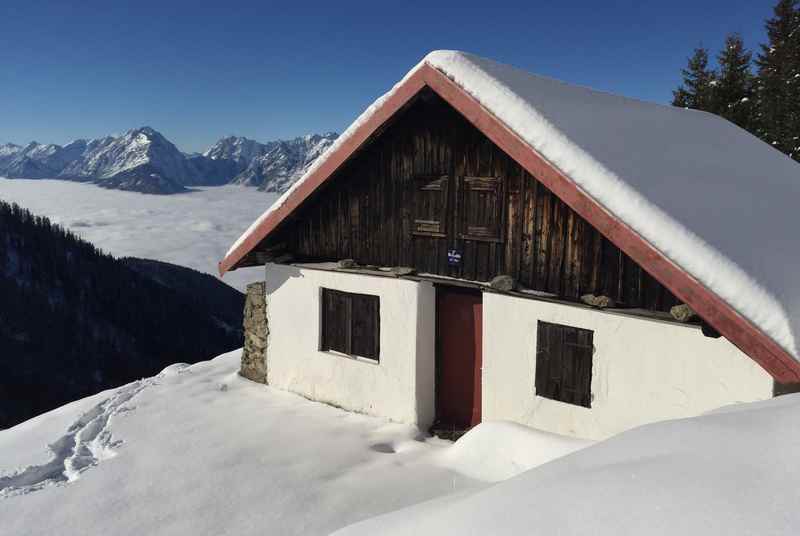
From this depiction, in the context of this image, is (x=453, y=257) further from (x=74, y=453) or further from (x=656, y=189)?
(x=74, y=453)

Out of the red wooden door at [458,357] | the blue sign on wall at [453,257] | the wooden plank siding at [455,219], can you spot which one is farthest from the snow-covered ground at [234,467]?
the blue sign on wall at [453,257]

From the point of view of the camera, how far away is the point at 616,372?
6.01 m

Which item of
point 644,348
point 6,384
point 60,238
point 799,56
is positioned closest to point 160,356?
point 6,384

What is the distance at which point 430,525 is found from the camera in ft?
10.2

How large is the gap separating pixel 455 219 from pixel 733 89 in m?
24.0

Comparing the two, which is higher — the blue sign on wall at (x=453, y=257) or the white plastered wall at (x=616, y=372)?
the blue sign on wall at (x=453, y=257)

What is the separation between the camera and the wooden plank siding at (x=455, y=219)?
20.7 ft

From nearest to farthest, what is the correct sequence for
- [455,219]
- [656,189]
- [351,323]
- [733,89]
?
[656,189], [455,219], [351,323], [733,89]

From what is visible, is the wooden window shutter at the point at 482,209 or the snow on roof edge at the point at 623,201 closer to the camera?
the snow on roof edge at the point at 623,201

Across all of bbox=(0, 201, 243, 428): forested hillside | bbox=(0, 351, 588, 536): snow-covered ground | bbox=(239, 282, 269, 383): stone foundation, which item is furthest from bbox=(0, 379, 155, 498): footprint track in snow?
bbox=(0, 201, 243, 428): forested hillside

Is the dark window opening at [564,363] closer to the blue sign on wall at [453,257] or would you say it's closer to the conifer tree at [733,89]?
the blue sign on wall at [453,257]

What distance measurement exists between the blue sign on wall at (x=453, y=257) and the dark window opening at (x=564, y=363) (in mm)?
1446

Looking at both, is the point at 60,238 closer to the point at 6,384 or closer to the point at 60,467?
the point at 6,384

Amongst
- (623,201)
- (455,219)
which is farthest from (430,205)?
(623,201)
